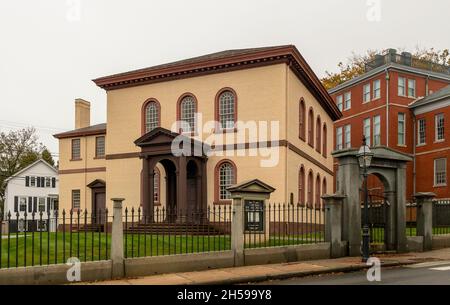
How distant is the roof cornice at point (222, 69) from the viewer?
25578 mm

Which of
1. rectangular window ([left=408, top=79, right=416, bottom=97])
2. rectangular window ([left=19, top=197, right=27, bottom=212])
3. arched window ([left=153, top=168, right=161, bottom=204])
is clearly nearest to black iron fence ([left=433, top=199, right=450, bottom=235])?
arched window ([left=153, top=168, right=161, bottom=204])

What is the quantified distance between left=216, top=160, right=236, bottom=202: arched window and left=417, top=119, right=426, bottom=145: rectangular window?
2124 centimetres

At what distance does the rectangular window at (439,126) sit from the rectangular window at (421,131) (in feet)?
4.56

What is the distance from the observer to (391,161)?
18.0 meters

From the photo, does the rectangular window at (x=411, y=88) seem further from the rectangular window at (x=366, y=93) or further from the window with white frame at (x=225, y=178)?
the window with white frame at (x=225, y=178)

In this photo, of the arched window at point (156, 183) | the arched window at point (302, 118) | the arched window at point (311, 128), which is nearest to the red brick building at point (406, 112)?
the arched window at point (311, 128)

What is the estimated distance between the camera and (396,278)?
12.0 metres

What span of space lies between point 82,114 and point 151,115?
16.3m

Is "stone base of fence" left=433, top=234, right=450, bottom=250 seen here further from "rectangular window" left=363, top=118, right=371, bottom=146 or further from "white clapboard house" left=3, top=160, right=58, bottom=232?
"white clapboard house" left=3, top=160, right=58, bottom=232

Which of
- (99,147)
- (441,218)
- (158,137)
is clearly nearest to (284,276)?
(441,218)

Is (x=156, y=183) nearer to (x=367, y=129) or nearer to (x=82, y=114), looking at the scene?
(x=82, y=114)

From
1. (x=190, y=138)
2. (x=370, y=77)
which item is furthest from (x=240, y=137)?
(x=370, y=77)
